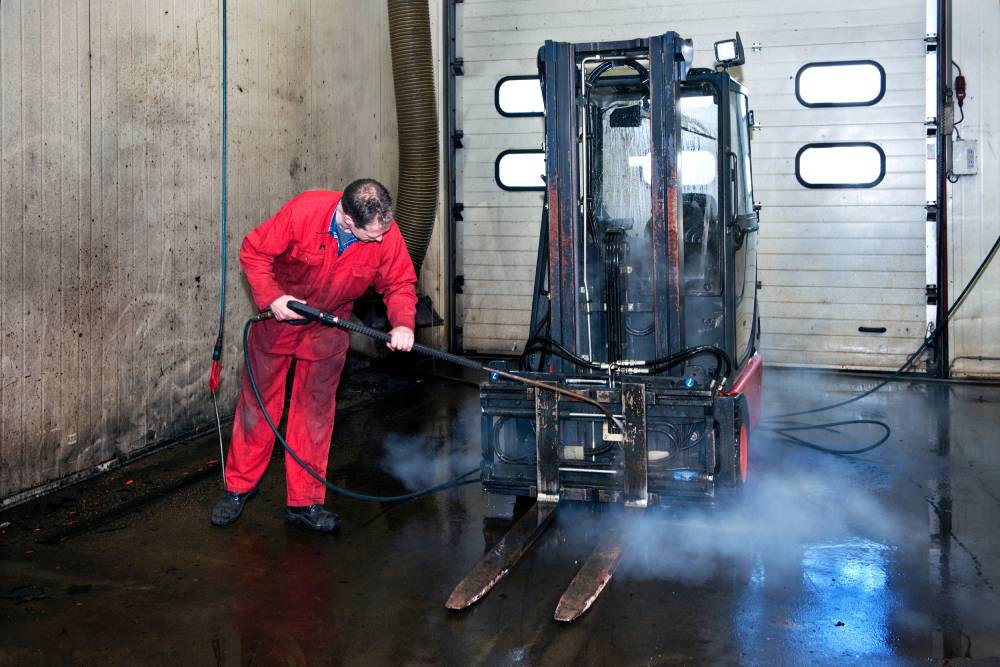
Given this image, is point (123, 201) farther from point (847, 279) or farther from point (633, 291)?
point (847, 279)

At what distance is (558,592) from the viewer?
152 inches

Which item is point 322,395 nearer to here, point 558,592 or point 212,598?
point 212,598

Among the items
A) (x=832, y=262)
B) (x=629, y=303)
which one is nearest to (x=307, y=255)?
(x=629, y=303)

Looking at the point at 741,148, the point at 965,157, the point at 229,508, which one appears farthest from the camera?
the point at 965,157

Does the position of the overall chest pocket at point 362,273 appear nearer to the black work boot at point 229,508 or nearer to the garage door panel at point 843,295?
the black work boot at point 229,508

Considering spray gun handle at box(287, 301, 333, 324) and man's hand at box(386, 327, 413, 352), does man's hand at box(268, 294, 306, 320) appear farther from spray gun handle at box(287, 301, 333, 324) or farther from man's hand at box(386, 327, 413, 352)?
man's hand at box(386, 327, 413, 352)

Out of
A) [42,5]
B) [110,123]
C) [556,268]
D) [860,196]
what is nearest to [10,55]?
[42,5]

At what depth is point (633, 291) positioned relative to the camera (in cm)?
483

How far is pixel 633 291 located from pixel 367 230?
4.71 ft

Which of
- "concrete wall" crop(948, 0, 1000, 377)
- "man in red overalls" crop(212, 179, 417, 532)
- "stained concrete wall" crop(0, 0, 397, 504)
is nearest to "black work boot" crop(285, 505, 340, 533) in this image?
"man in red overalls" crop(212, 179, 417, 532)

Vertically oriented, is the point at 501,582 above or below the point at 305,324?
below

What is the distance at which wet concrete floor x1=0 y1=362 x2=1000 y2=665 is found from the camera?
336 cm

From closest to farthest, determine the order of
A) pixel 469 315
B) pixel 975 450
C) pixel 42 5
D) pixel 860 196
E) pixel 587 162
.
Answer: pixel 587 162
pixel 42 5
pixel 975 450
pixel 860 196
pixel 469 315

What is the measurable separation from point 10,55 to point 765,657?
4554 millimetres
